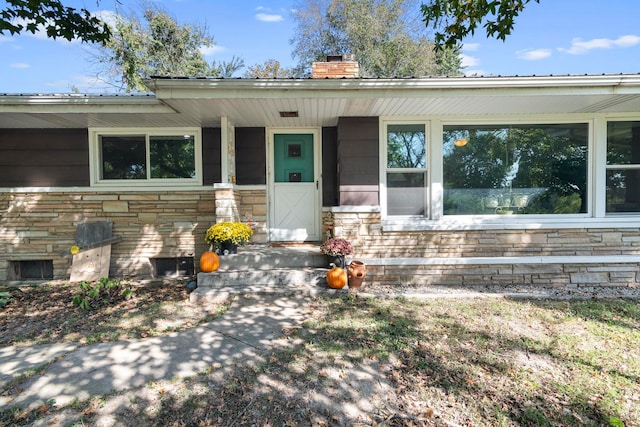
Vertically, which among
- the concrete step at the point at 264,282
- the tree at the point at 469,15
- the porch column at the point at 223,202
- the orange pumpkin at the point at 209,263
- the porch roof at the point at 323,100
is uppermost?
the tree at the point at 469,15

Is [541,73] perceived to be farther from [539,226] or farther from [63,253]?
[63,253]

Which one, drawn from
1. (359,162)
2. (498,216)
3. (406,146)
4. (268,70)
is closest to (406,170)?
(406,146)

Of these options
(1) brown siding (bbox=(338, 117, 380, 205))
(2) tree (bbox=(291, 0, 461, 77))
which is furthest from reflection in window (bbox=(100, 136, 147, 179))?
(2) tree (bbox=(291, 0, 461, 77))

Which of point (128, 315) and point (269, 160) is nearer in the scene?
point (128, 315)

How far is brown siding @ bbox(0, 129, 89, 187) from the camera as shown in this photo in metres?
5.75

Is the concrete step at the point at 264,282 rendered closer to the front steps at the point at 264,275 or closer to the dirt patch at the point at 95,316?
the front steps at the point at 264,275

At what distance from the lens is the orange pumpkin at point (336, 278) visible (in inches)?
176

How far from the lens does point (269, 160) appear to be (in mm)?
6000

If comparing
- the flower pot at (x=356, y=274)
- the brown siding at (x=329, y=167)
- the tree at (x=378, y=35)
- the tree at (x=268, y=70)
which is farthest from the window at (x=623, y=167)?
the tree at (x=268, y=70)


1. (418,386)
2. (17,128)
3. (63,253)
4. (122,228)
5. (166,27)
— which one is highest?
(166,27)

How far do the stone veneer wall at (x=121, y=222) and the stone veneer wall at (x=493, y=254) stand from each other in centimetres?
214

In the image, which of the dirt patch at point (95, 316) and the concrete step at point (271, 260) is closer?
the dirt patch at point (95, 316)

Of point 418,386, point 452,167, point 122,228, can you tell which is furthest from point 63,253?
point 452,167

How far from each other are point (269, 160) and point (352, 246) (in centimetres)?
229
